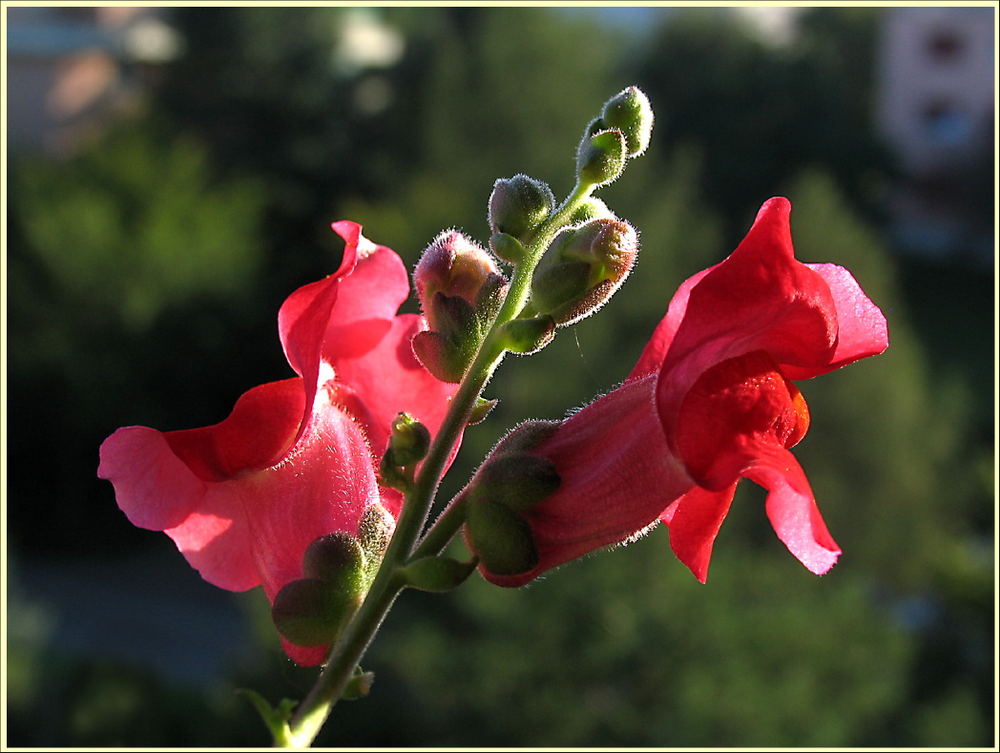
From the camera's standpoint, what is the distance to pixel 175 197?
11.1m

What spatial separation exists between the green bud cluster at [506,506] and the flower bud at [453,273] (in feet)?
0.31

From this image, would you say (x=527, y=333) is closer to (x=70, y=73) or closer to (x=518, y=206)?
(x=518, y=206)

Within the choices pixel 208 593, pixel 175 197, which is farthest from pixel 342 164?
pixel 208 593

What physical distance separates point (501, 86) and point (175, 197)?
10.7 ft

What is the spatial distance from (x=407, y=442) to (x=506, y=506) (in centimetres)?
6

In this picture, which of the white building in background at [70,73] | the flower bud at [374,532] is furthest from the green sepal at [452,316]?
the white building in background at [70,73]

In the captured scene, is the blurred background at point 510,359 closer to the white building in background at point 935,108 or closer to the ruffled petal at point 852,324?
the white building in background at point 935,108

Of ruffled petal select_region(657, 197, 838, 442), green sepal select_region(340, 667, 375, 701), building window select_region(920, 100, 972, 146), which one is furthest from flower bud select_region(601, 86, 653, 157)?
building window select_region(920, 100, 972, 146)

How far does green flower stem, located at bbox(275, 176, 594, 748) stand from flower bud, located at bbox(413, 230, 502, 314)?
0.05m

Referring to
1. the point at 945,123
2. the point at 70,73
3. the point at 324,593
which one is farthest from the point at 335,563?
the point at 945,123

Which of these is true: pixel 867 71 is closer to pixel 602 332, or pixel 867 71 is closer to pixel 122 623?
pixel 602 332

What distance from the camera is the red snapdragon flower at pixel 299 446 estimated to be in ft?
2.08

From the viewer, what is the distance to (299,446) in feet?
2.24

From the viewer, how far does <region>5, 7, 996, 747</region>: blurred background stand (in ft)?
17.8
